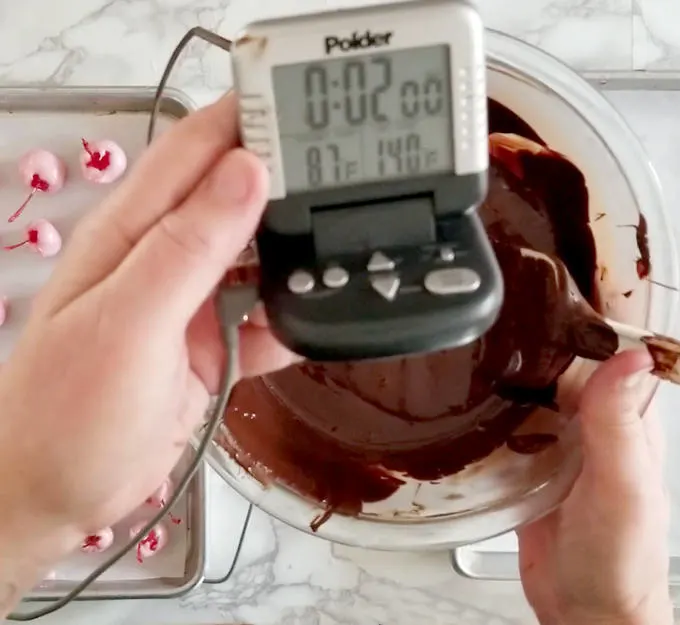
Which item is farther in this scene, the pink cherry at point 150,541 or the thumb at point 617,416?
the pink cherry at point 150,541

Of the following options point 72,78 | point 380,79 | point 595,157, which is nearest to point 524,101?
point 595,157

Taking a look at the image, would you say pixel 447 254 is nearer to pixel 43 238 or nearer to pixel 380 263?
pixel 380 263

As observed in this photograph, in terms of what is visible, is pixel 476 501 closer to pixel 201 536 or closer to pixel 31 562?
pixel 201 536

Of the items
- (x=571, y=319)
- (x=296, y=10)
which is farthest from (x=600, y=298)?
(x=296, y=10)

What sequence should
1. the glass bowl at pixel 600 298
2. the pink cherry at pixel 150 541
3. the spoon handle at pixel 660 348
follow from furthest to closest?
the pink cherry at pixel 150 541 < the glass bowl at pixel 600 298 < the spoon handle at pixel 660 348

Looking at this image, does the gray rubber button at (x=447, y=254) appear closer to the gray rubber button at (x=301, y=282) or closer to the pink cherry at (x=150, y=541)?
the gray rubber button at (x=301, y=282)

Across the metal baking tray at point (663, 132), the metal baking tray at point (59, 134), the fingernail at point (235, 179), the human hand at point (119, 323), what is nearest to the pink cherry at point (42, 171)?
the metal baking tray at point (59, 134)
